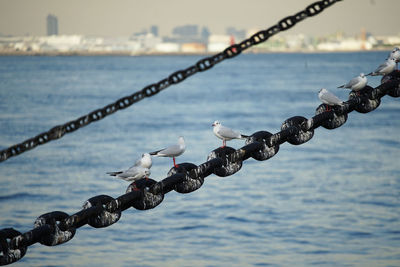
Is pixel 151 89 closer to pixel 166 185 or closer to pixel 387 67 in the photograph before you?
pixel 166 185

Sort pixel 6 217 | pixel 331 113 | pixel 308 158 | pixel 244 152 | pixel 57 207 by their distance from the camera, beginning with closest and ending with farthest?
pixel 244 152 < pixel 331 113 < pixel 6 217 < pixel 57 207 < pixel 308 158

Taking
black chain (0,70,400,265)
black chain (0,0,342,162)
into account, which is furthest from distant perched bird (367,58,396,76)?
black chain (0,0,342,162)

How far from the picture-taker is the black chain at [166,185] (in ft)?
12.5

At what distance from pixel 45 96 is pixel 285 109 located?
133ft

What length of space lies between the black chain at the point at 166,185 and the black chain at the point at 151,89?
13.9 inches

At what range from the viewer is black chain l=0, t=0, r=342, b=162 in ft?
13.1

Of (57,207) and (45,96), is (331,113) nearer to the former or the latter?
(57,207)

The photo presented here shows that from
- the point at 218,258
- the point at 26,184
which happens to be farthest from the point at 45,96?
the point at 218,258

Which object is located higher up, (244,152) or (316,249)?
(244,152)

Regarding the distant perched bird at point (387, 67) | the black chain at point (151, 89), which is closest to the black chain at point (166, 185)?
the black chain at point (151, 89)

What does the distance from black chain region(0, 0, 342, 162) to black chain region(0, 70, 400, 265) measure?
0.35 m

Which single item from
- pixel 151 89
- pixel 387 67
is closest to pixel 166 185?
pixel 151 89

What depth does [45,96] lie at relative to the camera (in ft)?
397

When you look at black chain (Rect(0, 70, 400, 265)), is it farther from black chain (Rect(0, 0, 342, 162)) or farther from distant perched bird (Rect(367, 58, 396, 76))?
distant perched bird (Rect(367, 58, 396, 76))
